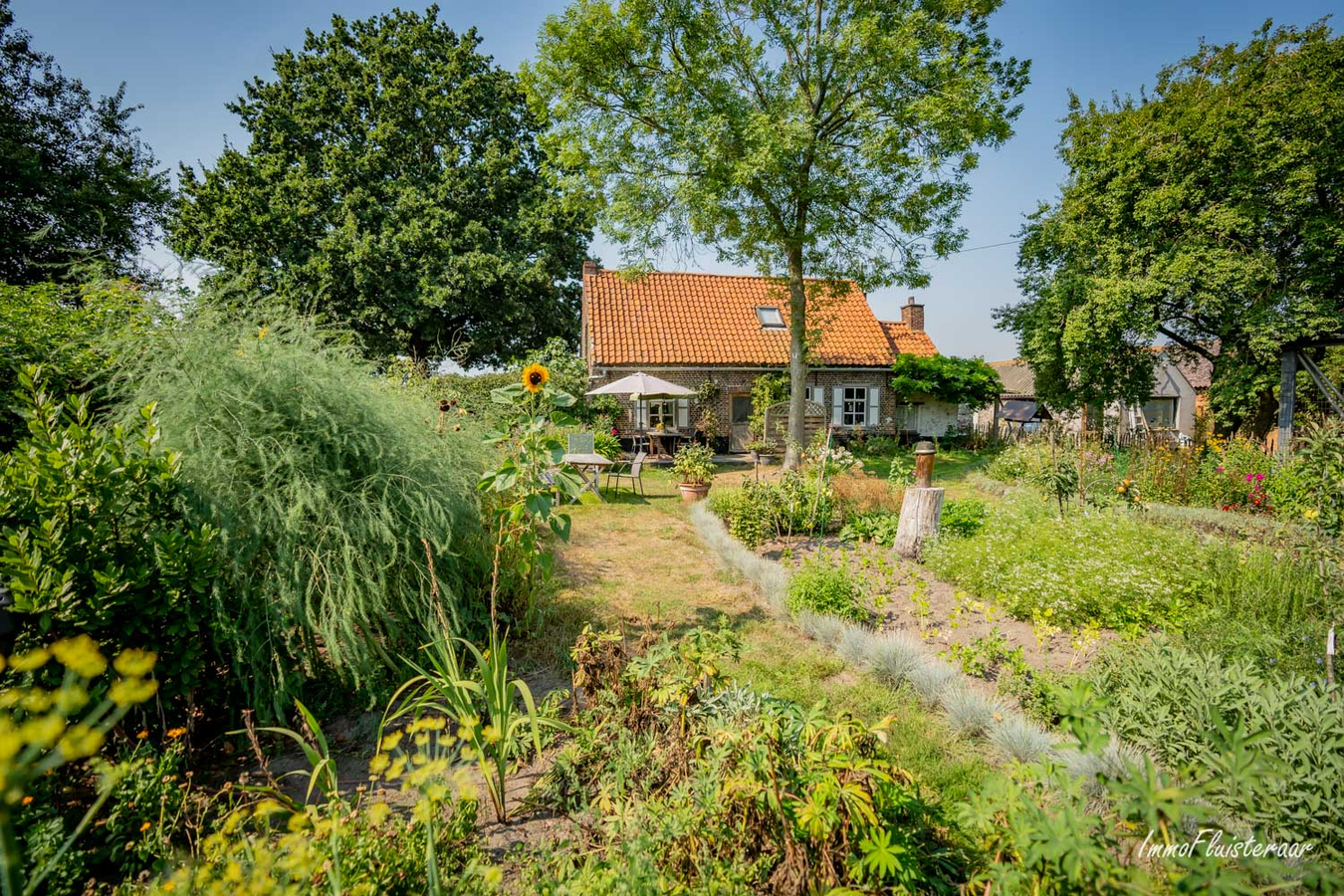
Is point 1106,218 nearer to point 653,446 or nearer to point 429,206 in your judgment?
point 653,446

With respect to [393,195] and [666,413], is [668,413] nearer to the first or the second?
[666,413]

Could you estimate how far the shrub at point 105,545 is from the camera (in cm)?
187

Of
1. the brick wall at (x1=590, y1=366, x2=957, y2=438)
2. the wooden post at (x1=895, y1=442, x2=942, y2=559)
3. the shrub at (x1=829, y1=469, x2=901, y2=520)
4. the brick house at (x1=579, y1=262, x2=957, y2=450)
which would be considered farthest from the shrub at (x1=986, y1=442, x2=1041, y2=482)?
the brick house at (x1=579, y1=262, x2=957, y2=450)

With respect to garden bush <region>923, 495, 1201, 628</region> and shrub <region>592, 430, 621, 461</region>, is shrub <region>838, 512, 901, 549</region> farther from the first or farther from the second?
shrub <region>592, 430, 621, 461</region>

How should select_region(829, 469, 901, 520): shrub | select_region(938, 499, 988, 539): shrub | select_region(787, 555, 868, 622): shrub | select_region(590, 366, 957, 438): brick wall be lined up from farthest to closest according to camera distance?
select_region(590, 366, 957, 438): brick wall → select_region(829, 469, 901, 520): shrub → select_region(938, 499, 988, 539): shrub → select_region(787, 555, 868, 622): shrub

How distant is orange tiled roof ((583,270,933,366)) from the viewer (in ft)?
57.2

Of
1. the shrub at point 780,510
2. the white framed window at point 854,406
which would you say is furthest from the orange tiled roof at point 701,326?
the shrub at point 780,510

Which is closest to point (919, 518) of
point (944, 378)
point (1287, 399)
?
point (1287, 399)

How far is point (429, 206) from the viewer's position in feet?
63.4

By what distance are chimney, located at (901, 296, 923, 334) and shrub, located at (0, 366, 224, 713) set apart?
76.6ft

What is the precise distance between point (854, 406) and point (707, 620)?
16219mm

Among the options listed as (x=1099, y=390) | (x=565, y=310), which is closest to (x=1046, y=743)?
(x=1099, y=390)

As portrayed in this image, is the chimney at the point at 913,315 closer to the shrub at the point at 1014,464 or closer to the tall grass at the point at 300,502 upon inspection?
the shrub at the point at 1014,464

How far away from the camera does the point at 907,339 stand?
2108 centimetres
